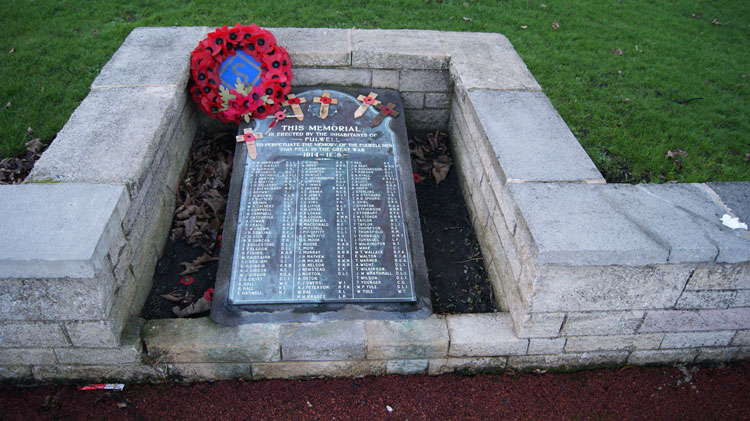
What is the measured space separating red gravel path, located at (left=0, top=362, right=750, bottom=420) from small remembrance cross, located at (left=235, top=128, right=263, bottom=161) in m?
1.83

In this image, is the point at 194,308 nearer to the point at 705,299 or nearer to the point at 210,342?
the point at 210,342

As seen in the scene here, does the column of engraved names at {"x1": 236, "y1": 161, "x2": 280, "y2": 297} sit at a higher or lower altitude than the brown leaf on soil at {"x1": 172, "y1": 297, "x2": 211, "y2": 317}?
higher

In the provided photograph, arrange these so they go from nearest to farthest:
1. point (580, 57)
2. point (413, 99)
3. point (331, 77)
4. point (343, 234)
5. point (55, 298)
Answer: point (55, 298) → point (343, 234) → point (331, 77) → point (413, 99) → point (580, 57)

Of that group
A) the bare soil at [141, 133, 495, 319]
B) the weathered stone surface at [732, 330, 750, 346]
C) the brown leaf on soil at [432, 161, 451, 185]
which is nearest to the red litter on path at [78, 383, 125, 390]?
the bare soil at [141, 133, 495, 319]

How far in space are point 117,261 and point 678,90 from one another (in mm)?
6385

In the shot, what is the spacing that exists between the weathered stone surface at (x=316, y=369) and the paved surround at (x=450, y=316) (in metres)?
0.01

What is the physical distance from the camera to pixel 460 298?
385cm

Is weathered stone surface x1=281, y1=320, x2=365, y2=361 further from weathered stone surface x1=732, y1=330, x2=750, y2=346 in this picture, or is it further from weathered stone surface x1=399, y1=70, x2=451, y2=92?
weathered stone surface x1=399, y1=70, x2=451, y2=92

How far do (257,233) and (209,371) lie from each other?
38.5 inches

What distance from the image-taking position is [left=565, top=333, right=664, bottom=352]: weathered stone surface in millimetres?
3398

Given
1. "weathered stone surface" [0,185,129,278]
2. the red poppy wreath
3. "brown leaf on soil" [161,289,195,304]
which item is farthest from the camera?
the red poppy wreath

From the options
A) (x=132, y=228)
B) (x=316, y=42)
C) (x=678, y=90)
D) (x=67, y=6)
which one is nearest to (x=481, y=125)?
(x=316, y=42)

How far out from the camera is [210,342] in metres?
3.17


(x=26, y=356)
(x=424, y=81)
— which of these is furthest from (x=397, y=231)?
(x=26, y=356)
